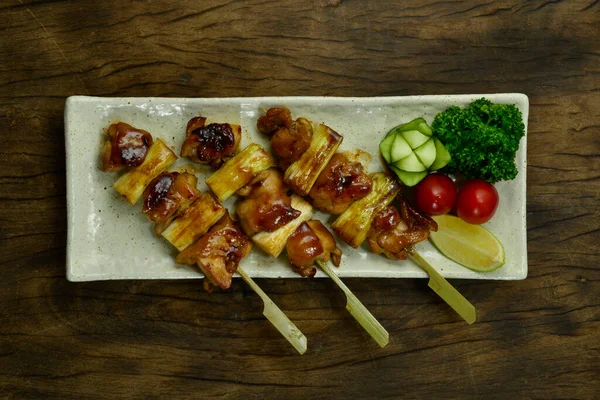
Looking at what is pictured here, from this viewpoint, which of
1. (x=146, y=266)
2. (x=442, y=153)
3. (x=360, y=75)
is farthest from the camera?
(x=360, y=75)

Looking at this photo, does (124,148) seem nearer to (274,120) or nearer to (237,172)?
(237,172)

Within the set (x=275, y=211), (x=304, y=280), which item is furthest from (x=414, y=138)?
(x=304, y=280)

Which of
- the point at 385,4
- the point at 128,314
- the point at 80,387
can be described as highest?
the point at 385,4

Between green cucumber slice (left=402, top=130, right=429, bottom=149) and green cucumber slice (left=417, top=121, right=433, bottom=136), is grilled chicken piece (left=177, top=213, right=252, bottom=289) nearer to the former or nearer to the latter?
green cucumber slice (left=402, top=130, right=429, bottom=149)

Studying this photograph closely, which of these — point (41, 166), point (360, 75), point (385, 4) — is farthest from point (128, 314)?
point (385, 4)

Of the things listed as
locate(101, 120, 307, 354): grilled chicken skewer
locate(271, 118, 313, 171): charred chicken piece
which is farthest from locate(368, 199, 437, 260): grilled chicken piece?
locate(101, 120, 307, 354): grilled chicken skewer

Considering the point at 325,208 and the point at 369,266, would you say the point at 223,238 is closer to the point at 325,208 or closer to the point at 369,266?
the point at 325,208

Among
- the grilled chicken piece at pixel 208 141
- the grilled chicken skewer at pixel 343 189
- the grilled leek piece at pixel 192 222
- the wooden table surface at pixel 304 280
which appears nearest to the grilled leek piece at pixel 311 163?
the grilled chicken skewer at pixel 343 189
